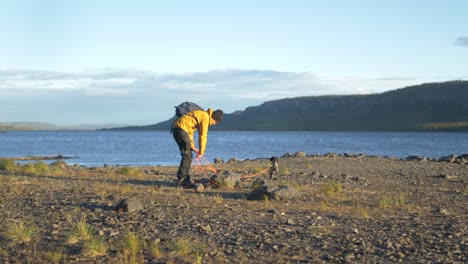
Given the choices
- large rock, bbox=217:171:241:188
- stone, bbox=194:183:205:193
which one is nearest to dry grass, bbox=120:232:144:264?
stone, bbox=194:183:205:193

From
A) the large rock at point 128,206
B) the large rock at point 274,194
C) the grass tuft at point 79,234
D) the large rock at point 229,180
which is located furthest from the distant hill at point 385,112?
the grass tuft at point 79,234

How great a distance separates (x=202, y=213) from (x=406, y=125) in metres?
149

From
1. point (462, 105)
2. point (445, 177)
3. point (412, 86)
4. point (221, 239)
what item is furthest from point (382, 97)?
point (221, 239)

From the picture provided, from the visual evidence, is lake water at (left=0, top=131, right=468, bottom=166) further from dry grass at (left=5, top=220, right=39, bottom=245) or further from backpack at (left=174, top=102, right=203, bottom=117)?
dry grass at (left=5, top=220, right=39, bottom=245)

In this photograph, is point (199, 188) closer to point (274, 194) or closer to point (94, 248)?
point (274, 194)

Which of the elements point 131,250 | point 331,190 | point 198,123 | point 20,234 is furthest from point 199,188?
point 131,250

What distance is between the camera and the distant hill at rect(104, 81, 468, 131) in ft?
504

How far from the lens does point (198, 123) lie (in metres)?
13.9

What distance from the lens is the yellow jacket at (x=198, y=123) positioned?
13820 mm

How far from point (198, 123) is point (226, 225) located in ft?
16.1

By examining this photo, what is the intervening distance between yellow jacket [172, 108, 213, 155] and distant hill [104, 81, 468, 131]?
134 m

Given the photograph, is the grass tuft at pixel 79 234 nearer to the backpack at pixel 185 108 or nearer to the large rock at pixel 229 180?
the backpack at pixel 185 108

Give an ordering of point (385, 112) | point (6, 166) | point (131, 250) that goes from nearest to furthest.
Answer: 1. point (131, 250)
2. point (6, 166)
3. point (385, 112)

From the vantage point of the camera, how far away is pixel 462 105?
15700 centimetres
